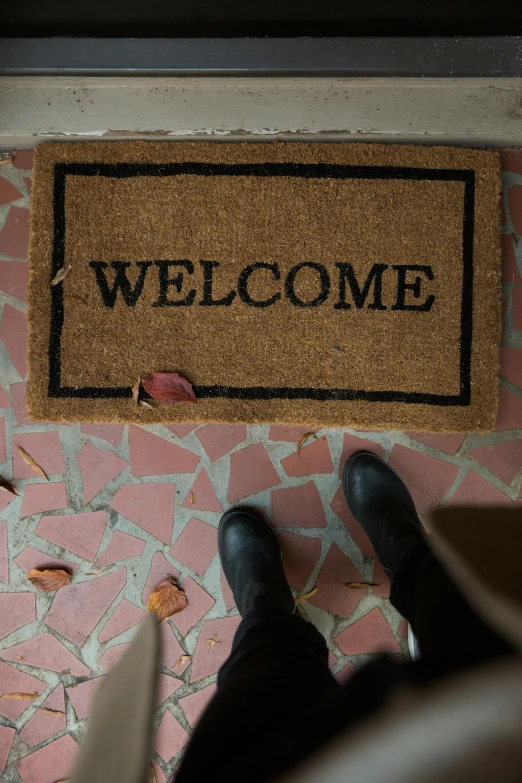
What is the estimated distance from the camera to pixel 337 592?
4.61ft

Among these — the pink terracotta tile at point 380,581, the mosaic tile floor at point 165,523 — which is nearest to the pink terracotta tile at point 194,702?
the mosaic tile floor at point 165,523

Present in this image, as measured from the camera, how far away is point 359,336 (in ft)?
4.51

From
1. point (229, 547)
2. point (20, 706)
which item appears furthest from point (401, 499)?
point (20, 706)

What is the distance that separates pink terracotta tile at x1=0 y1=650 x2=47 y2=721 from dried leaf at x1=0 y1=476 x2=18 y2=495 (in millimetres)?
429

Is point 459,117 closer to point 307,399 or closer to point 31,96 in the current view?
point 307,399

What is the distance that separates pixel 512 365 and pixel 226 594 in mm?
980

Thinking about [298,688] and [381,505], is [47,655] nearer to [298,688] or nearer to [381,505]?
[298,688]

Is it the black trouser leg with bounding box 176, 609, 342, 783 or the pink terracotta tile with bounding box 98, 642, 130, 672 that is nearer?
the black trouser leg with bounding box 176, 609, 342, 783

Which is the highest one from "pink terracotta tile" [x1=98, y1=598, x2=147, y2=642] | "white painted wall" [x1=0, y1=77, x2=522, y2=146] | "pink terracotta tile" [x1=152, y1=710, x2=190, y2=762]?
"white painted wall" [x1=0, y1=77, x2=522, y2=146]

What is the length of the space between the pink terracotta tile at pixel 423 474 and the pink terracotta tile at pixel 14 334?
1.03 metres

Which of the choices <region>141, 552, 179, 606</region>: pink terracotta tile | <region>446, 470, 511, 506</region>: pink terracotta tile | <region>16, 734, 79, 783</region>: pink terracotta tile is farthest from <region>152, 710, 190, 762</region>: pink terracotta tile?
<region>446, 470, 511, 506</region>: pink terracotta tile

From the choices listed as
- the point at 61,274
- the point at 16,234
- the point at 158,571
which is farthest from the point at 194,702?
the point at 16,234

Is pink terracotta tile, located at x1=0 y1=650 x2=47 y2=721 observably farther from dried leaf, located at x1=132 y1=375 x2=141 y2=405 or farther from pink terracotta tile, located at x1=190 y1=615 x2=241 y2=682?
dried leaf, located at x1=132 y1=375 x2=141 y2=405

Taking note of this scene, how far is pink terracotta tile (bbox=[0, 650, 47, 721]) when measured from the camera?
54.8 inches
